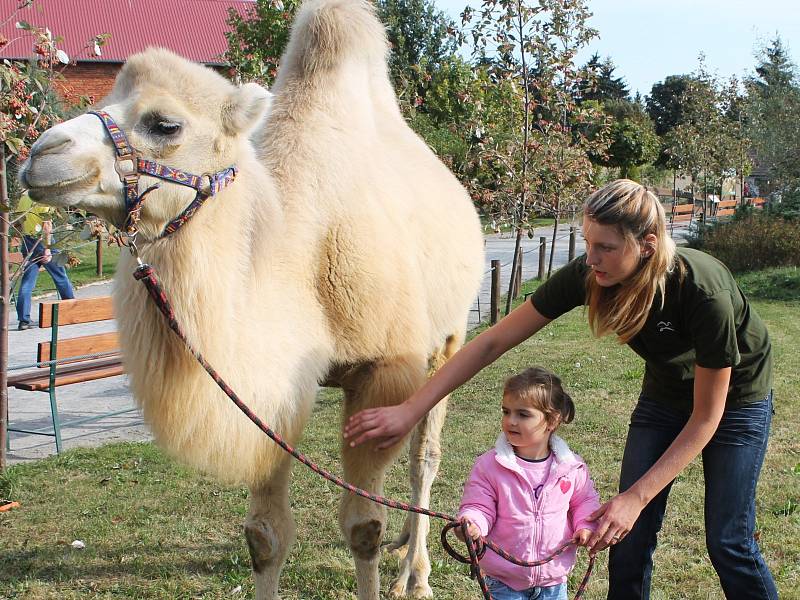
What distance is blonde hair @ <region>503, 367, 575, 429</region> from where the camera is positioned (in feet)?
9.62

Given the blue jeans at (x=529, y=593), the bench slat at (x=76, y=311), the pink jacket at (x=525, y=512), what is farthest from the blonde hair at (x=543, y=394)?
the bench slat at (x=76, y=311)

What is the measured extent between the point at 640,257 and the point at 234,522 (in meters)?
3.34

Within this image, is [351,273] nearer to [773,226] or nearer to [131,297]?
[131,297]

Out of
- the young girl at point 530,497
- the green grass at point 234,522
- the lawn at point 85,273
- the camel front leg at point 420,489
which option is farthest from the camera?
the lawn at point 85,273

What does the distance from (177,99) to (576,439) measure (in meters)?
4.69

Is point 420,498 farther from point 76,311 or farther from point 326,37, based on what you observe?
point 76,311

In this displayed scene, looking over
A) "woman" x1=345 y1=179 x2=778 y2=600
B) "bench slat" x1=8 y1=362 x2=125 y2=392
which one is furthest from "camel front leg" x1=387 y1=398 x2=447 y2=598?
"bench slat" x1=8 y1=362 x2=125 y2=392

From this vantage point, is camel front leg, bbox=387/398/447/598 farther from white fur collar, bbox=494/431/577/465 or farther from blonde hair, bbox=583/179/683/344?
blonde hair, bbox=583/179/683/344

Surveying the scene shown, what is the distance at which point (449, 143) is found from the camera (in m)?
24.1

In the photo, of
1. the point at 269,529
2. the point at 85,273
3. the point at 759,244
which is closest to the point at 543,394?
the point at 269,529

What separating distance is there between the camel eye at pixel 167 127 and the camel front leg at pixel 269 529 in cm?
157

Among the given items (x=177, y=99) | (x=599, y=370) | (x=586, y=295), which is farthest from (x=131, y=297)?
(x=599, y=370)

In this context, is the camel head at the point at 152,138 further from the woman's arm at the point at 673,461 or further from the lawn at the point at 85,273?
the lawn at the point at 85,273

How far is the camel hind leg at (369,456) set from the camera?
12.0 ft
